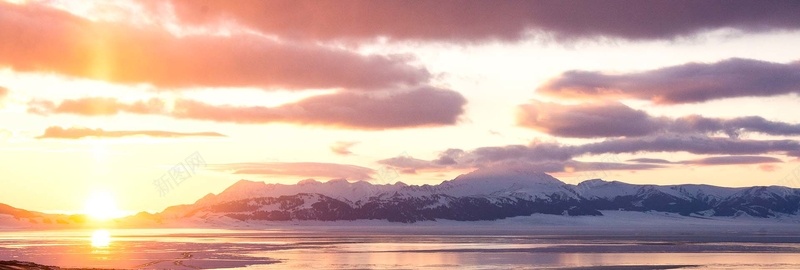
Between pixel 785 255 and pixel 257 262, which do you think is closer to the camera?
pixel 257 262

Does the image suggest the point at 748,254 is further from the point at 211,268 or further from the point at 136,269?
the point at 136,269

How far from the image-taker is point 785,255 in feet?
329

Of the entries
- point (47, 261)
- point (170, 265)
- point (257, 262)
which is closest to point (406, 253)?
point (257, 262)

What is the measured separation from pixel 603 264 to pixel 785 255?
83.4 feet

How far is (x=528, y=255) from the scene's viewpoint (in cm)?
10244

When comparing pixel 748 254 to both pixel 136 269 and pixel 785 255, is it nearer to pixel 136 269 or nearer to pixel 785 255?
pixel 785 255

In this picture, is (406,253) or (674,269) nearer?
(674,269)

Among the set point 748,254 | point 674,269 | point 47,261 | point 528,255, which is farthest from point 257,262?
point 748,254

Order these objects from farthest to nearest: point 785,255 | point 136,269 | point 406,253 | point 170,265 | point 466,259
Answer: point 406,253, point 785,255, point 466,259, point 170,265, point 136,269

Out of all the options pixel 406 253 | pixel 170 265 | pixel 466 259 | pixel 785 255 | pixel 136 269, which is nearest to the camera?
pixel 136 269

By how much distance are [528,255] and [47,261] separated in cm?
4970

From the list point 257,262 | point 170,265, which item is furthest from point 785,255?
point 170,265

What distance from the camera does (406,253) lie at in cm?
10819

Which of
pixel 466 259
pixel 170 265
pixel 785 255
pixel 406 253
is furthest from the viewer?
pixel 406 253
